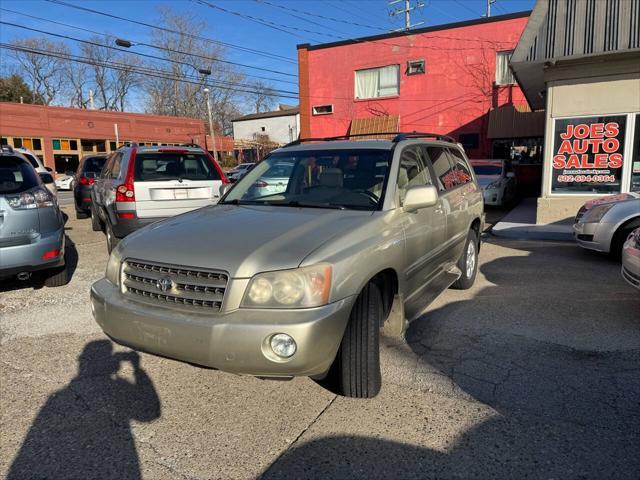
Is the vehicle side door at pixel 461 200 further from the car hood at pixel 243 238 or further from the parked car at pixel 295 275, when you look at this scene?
the car hood at pixel 243 238

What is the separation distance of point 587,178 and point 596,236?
358cm

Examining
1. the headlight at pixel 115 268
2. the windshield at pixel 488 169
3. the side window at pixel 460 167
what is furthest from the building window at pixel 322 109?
the headlight at pixel 115 268

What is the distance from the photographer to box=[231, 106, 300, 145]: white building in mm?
54453

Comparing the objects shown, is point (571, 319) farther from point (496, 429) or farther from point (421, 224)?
point (496, 429)

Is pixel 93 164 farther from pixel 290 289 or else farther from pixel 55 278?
pixel 290 289

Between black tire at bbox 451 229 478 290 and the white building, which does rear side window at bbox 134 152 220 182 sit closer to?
black tire at bbox 451 229 478 290

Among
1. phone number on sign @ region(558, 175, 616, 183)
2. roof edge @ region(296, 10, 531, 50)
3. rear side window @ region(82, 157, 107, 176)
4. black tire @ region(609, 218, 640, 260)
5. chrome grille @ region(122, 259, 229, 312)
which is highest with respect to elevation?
roof edge @ region(296, 10, 531, 50)

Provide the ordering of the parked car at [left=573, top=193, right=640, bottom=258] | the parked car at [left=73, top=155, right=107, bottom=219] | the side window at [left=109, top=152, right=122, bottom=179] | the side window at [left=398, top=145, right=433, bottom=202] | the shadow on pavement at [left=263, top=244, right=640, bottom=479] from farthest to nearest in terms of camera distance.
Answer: the parked car at [left=73, top=155, right=107, bottom=219]
the side window at [left=109, top=152, right=122, bottom=179]
the parked car at [left=573, top=193, right=640, bottom=258]
the side window at [left=398, top=145, right=433, bottom=202]
the shadow on pavement at [left=263, top=244, right=640, bottom=479]

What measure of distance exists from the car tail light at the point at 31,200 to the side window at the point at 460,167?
457cm

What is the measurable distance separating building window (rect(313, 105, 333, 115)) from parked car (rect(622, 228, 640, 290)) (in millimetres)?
19881

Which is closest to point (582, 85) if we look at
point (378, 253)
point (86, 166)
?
point (378, 253)

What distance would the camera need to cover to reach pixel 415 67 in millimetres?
21562

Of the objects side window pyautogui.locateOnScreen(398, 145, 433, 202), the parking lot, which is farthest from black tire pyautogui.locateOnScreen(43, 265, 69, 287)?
side window pyautogui.locateOnScreen(398, 145, 433, 202)

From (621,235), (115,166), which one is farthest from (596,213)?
(115,166)
